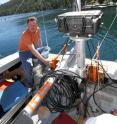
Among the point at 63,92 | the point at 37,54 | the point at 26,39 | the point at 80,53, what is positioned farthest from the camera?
the point at 26,39

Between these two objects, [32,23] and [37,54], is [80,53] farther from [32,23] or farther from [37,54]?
[32,23]

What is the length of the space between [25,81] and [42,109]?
0.80m

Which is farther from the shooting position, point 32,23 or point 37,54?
point 32,23

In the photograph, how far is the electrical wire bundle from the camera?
2.65 metres

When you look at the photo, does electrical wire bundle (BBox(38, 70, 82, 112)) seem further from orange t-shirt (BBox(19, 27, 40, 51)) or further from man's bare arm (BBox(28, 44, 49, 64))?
orange t-shirt (BBox(19, 27, 40, 51))

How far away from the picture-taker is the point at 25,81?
364 centimetres

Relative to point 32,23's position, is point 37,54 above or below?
below

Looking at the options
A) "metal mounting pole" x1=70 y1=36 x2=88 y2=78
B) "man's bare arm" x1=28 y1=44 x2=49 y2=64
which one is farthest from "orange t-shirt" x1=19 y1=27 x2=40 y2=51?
"metal mounting pole" x1=70 y1=36 x2=88 y2=78

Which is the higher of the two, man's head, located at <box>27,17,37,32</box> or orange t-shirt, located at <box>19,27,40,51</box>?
man's head, located at <box>27,17,37,32</box>

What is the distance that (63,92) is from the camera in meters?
2.67

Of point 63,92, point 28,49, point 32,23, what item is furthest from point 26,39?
point 63,92

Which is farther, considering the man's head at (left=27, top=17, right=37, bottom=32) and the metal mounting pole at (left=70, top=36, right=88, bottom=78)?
the man's head at (left=27, top=17, right=37, bottom=32)

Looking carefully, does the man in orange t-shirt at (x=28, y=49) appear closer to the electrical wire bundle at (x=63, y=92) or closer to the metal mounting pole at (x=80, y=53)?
the electrical wire bundle at (x=63, y=92)

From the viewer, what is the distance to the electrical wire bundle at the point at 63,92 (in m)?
2.65
